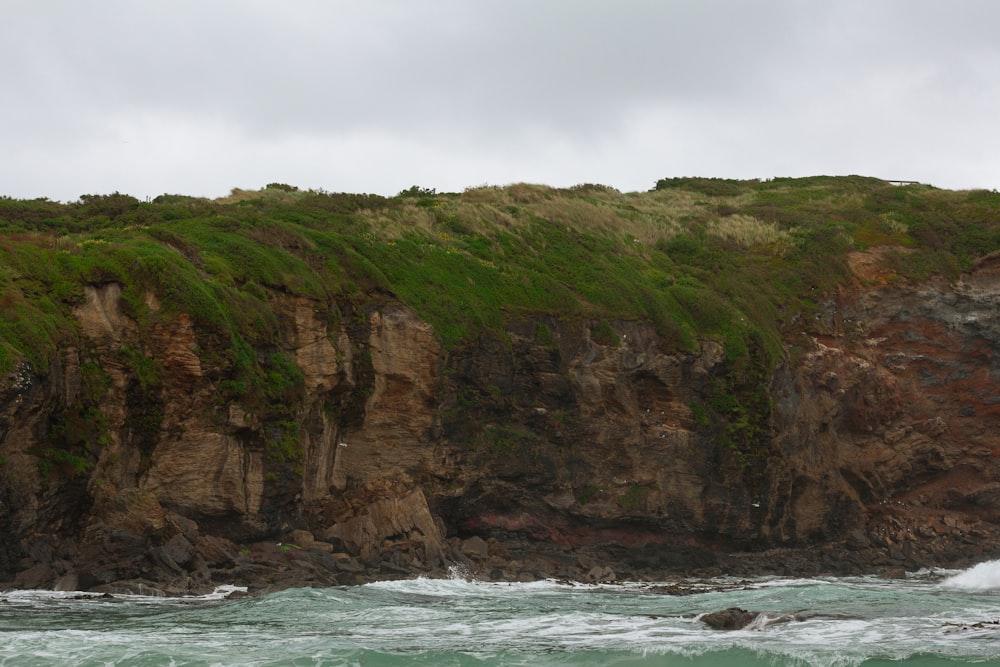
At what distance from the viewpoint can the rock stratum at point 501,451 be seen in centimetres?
2317

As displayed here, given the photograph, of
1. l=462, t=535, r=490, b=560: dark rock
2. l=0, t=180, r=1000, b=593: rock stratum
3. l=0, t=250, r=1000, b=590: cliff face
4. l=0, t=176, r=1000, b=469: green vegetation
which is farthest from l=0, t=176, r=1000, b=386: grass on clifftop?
l=462, t=535, r=490, b=560: dark rock

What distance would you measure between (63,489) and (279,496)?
18.7 ft

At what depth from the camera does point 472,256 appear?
3762 centimetres

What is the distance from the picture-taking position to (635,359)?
35.2 metres

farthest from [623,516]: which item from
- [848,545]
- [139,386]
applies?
[139,386]

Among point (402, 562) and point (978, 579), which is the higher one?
point (402, 562)

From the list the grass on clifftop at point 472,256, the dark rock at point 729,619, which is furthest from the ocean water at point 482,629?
the grass on clifftop at point 472,256

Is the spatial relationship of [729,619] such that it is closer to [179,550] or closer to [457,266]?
[179,550]

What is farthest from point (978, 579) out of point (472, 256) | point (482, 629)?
point (482, 629)

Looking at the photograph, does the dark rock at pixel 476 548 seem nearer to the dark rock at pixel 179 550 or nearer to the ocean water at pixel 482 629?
the ocean water at pixel 482 629

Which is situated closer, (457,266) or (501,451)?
(501,451)

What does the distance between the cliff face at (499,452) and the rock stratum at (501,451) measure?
7cm

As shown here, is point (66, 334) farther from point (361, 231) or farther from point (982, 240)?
point (982, 240)

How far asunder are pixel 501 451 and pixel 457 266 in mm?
7337
